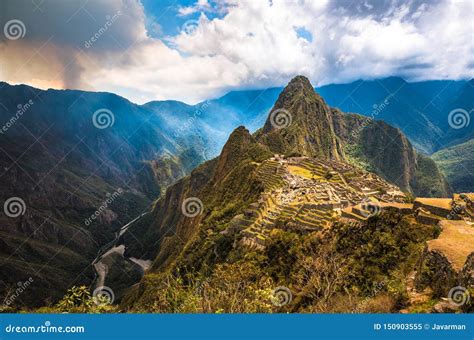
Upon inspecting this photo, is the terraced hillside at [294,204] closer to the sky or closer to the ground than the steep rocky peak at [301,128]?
closer to the ground

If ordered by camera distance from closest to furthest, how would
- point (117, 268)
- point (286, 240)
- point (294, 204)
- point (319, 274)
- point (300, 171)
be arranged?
point (319, 274), point (286, 240), point (294, 204), point (300, 171), point (117, 268)

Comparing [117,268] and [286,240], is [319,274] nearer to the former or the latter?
[286,240]

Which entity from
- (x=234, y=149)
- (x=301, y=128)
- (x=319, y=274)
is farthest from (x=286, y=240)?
(x=301, y=128)

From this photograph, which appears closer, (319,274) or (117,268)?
(319,274)

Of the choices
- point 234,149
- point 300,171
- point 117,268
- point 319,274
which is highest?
point 234,149

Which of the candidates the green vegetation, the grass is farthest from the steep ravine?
the green vegetation

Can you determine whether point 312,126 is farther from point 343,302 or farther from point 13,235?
point 343,302

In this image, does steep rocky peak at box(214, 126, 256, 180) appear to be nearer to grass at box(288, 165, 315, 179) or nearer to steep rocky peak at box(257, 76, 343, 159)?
steep rocky peak at box(257, 76, 343, 159)

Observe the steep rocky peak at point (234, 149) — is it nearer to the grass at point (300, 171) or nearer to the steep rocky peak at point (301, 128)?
the steep rocky peak at point (301, 128)

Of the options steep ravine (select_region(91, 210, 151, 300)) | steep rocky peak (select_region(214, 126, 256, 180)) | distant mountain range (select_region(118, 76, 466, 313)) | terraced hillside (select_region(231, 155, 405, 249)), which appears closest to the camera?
distant mountain range (select_region(118, 76, 466, 313))

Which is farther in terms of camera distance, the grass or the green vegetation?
the grass

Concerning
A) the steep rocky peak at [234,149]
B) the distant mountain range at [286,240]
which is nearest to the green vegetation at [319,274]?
the distant mountain range at [286,240]
